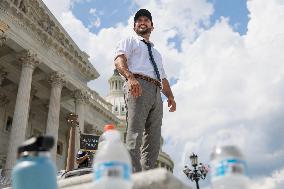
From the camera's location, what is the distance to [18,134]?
2245 cm

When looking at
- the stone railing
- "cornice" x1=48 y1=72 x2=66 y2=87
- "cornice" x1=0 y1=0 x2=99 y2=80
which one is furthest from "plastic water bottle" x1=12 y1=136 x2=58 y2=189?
"cornice" x1=48 y1=72 x2=66 y2=87

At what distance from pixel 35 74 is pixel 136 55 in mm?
24397

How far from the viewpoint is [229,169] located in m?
2.00

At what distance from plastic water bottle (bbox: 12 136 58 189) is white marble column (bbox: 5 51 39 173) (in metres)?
20.7

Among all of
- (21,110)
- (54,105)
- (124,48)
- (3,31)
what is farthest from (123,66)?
(54,105)

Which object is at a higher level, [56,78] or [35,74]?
[35,74]

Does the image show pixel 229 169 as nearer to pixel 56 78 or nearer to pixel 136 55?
pixel 136 55

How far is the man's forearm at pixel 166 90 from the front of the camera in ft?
20.0

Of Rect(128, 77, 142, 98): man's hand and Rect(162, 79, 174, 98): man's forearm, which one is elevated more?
Rect(162, 79, 174, 98): man's forearm

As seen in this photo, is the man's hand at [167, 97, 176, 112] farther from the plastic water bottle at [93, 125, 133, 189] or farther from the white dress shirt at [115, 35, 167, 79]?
the plastic water bottle at [93, 125, 133, 189]

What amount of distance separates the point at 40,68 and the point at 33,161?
25.9 m

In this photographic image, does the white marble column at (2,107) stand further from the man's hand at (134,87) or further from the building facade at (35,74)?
the man's hand at (134,87)

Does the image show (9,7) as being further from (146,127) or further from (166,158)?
(166,158)

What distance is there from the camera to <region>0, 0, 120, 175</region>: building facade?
23.1m
